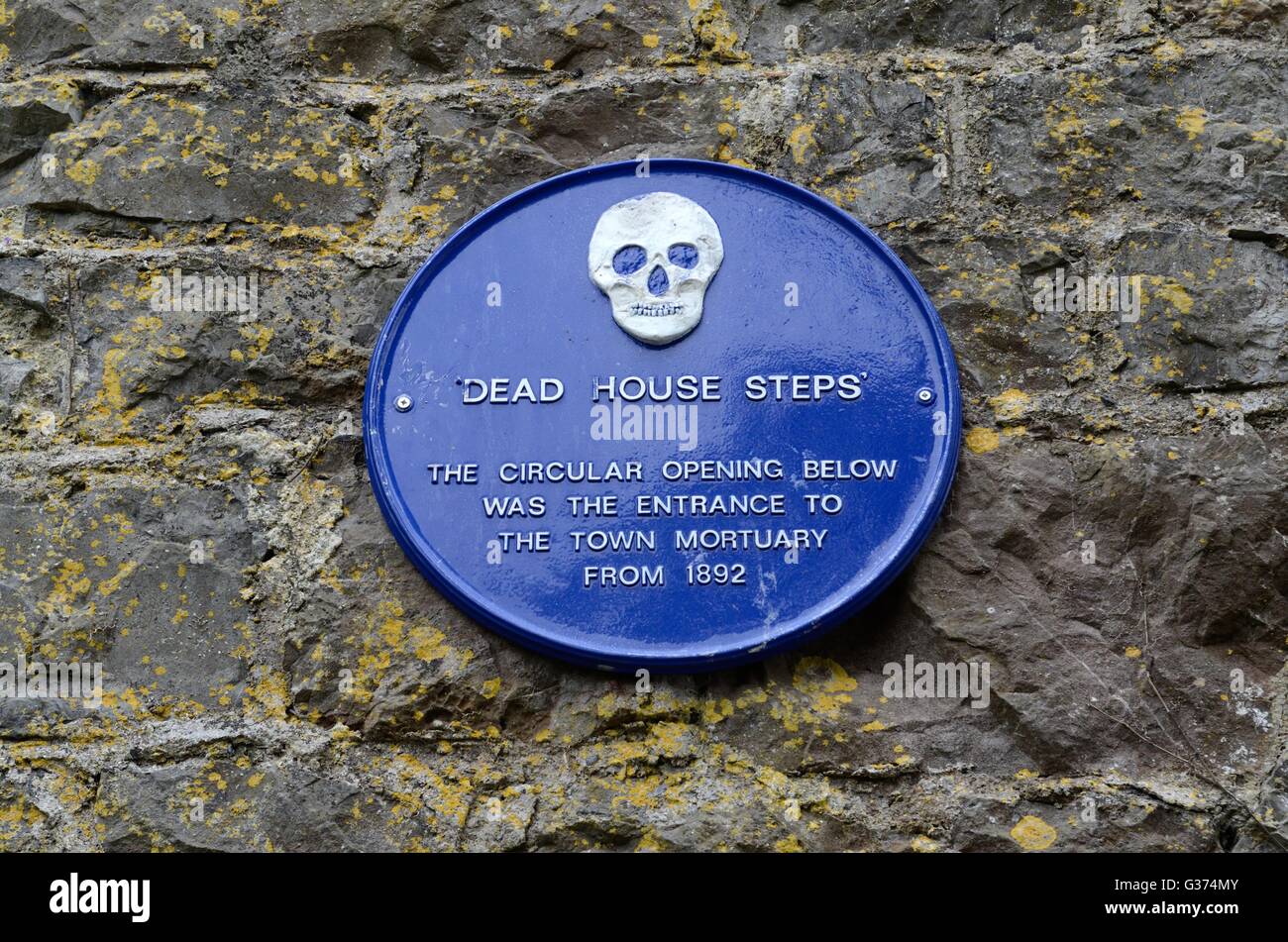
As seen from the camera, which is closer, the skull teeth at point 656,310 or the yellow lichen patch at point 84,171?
the skull teeth at point 656,310

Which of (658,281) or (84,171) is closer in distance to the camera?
(658,281)

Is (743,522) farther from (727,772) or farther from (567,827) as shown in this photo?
(567,827)

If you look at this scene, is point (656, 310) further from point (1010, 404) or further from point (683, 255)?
point (1010, 404)

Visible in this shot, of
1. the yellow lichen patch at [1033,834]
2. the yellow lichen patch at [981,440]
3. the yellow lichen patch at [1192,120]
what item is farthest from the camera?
the yellow lichen patch at [1192,120]

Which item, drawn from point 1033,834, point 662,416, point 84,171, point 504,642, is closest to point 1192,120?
point 662,416

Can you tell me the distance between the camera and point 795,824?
5.90 ft

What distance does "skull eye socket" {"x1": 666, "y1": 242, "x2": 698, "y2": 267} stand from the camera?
1973mm

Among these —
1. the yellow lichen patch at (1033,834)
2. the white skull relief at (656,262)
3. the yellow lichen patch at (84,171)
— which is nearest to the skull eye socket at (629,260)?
the white skull relief at (656,262)

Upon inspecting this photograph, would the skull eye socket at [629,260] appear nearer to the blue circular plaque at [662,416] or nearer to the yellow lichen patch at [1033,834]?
the blue circular plaque at [662,416]

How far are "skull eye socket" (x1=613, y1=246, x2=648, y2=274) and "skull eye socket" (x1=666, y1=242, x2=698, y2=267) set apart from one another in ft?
0.14

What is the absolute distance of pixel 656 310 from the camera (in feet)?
6.40

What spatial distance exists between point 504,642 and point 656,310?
59 centimetres

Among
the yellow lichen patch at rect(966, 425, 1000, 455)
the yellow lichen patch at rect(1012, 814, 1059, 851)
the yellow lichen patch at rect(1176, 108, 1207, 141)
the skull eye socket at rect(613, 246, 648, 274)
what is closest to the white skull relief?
the skull eye socket at rect(613, 246, 648, 274)

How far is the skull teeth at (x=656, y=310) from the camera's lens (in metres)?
1.95
